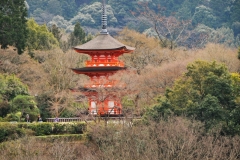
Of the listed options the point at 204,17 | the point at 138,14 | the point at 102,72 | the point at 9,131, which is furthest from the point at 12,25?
the point at 138,14

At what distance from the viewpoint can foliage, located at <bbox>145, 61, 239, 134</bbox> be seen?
29984 mm

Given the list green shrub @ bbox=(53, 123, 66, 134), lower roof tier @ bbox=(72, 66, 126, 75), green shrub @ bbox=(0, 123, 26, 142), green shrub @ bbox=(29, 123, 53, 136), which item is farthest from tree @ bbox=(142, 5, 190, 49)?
green shrub @ bbox=(0, 123, 26, 142)

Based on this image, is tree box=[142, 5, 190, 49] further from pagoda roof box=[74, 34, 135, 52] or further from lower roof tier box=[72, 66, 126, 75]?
lower roof tier box=[72, 66, 126, 75]

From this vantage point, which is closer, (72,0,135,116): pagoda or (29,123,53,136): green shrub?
(29,123,53,136): green shrub

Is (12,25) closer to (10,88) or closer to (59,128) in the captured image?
(10,88)

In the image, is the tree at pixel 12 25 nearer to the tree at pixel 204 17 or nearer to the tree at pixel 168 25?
the tree at pixel 168 25

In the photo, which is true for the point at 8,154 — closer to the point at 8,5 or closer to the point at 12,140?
the point at 12,140

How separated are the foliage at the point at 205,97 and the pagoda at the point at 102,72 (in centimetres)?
674

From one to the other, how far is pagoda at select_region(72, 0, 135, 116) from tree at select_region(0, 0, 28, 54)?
3.53 meters

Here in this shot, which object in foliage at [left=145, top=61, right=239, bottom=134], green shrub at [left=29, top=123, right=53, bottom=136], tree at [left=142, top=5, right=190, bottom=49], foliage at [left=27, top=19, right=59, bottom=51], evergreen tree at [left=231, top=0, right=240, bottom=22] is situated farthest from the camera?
evergreen tree at [left=231, top=0, right=240, bottom=22]

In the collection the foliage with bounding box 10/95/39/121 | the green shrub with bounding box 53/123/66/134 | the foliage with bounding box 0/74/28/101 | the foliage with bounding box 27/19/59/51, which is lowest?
the green shrub with bounding box 53/123/66/134

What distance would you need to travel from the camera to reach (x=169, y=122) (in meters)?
29.8

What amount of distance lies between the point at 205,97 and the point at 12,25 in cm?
1496

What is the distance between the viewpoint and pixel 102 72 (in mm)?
41375
